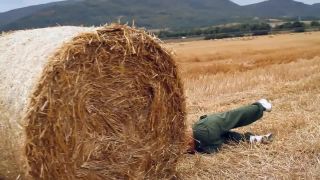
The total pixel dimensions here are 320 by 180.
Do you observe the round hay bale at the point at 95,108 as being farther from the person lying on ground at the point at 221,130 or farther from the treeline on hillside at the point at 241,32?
the treeline on hillside at the point at 241,32

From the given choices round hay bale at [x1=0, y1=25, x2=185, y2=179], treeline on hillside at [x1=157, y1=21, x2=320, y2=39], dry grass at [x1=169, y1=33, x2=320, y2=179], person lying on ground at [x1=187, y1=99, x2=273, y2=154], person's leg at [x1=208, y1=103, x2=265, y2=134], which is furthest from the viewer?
treeline on hillside at [x1=157, y1=21, x2=320, y2=39]

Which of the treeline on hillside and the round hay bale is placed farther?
the treeline on hillside

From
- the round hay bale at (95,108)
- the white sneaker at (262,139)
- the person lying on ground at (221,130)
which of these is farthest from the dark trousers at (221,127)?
the round hay bale at (95,108)

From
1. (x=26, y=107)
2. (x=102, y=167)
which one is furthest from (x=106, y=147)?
(x=26, y=107)

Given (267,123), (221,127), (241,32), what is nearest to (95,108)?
(221,127)

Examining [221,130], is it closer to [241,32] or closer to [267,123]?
[267,123]

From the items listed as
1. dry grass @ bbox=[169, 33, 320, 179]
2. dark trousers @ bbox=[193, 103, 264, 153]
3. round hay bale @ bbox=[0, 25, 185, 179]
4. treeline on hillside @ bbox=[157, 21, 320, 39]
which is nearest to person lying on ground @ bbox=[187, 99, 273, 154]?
dark trousers @ bbox=[193, 103, 264, 153]

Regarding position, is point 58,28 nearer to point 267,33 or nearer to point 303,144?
point 303,144

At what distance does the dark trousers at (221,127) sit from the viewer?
655 centimetres

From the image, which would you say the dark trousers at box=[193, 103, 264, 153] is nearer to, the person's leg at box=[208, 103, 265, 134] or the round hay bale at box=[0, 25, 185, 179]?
the person's leg at box=[208, 103, 265, 134]

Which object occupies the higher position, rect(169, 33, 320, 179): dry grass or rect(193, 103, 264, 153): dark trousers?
rect(193, 103, 264, 153): dark trousers

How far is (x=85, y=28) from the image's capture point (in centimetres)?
526

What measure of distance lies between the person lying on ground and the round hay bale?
63 cm

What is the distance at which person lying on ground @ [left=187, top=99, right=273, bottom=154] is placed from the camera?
21.5ft
